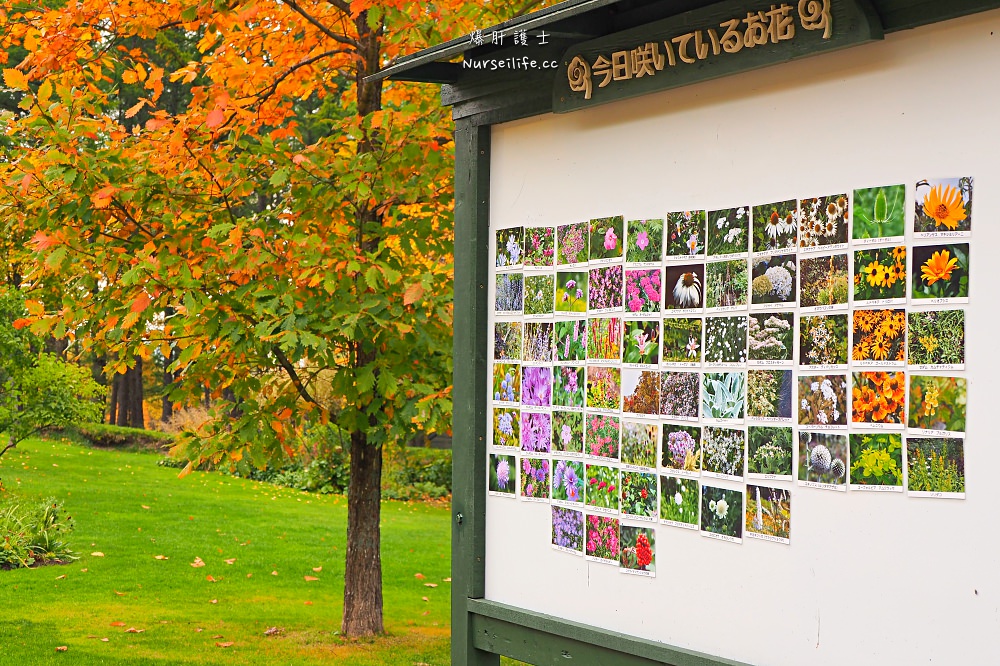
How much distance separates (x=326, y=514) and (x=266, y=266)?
33.6ft

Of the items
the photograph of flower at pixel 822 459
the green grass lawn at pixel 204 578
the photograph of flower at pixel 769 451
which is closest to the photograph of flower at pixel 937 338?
the photograph of flower at pixel 822 459

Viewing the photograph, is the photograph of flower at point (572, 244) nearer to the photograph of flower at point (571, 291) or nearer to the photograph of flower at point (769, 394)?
the photograph of flower at point (571, 291)

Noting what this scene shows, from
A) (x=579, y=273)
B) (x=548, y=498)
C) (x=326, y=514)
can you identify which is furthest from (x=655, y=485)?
(x=326, y=514)

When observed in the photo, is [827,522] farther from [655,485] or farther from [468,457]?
[468,457]

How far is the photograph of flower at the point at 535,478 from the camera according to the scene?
185 inches

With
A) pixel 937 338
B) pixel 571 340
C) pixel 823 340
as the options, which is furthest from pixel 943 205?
pixel 571 340

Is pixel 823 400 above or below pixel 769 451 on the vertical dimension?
above

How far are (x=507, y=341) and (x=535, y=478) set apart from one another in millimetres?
663

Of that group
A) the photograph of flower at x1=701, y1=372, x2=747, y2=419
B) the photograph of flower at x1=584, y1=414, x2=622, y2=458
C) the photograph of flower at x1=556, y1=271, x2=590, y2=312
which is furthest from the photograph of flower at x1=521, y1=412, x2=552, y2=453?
the photograph of flower at x1=701, y1=372, x2=747, y2=419

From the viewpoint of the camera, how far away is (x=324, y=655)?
27.2 feet

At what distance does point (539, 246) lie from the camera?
15.8ft

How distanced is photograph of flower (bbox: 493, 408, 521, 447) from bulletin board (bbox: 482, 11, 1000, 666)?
30mm

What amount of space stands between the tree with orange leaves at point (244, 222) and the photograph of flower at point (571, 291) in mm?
1872

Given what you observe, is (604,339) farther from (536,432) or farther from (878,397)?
(878,397)
